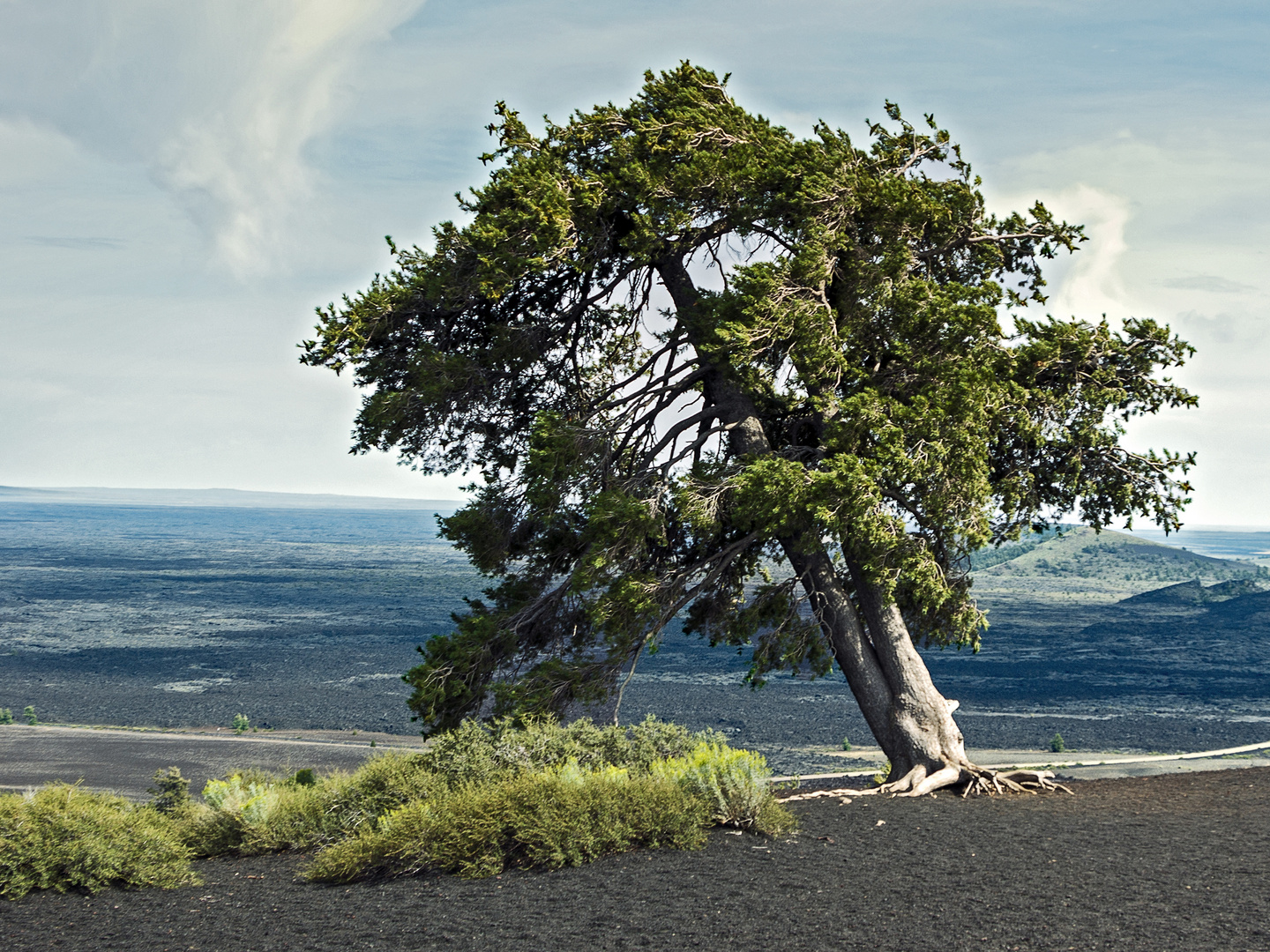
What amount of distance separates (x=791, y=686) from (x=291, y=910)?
3578 cm

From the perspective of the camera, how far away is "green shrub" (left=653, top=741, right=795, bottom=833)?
9.08m

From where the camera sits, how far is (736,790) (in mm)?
9102

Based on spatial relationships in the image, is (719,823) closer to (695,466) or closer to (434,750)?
(434,750)

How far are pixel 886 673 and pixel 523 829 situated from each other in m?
6.10

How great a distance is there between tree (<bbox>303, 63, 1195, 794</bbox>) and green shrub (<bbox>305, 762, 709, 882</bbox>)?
118 inches

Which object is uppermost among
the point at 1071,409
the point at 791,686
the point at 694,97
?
the point at 694,97

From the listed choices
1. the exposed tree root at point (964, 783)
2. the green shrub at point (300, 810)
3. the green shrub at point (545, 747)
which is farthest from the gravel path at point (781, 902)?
the exposed tree root at point (964, 783)

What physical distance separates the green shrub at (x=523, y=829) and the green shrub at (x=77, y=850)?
119cm

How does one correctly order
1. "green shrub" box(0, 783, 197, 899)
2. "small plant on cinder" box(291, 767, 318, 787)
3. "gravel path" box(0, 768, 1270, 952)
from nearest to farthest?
"gravel path" box(0, 768, 1270, 952)
"green shrub" box(0, 783, 197, 899)
"small plant on cinder" box(291, 767, 318, 787)

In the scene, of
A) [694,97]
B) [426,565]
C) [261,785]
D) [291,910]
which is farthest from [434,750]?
[426,565]


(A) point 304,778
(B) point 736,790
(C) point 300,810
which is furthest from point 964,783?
(A) point 304,778

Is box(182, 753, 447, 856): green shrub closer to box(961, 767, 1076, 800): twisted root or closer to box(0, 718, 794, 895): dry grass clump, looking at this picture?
box(0, 718, 794, 895): dry grass clump

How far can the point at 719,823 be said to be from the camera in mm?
9180

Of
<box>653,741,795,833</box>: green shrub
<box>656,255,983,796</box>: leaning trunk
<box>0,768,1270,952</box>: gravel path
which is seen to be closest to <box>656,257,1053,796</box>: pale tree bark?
<box>656,255,983,796</box>: leaning trunk
